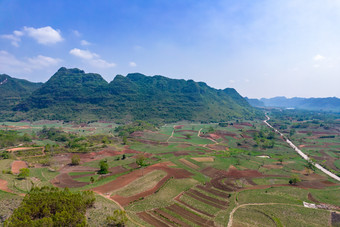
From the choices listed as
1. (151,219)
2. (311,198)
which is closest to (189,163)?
Answer: (151,219)

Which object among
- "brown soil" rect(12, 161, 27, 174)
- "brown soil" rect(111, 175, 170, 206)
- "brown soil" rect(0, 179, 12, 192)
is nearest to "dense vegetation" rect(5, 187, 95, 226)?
"brown soil" rect(111, 175, 170, 206)

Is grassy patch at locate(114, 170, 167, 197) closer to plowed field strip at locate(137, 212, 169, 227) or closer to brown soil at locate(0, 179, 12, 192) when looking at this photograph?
plowed field strip at locate(137, 212, 169, 227)

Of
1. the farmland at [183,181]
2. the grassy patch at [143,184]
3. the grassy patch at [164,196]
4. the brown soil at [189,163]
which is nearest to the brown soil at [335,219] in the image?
the farmland at [183,181]

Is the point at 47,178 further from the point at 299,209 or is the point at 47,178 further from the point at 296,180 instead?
the point at 296,180

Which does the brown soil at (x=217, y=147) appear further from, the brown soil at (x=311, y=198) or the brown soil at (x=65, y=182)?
the brown soil at (x=65, y=182)

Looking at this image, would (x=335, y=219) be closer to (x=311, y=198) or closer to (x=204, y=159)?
(x=311, y=198)
